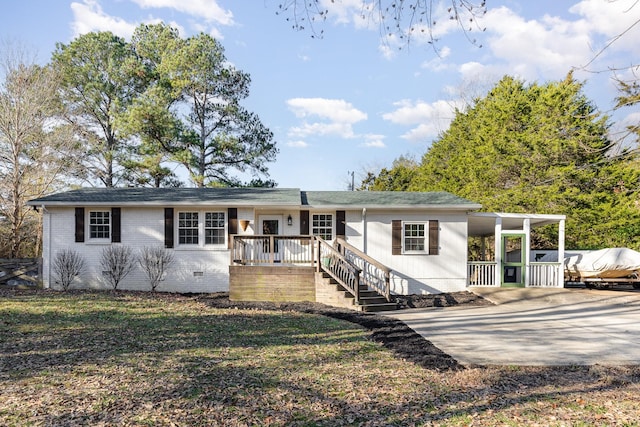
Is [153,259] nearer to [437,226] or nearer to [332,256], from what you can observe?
[332,256]

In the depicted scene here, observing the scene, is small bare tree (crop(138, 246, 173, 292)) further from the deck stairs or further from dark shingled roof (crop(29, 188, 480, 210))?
the deck stairs

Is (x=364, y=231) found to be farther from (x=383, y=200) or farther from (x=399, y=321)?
(x=399, y=321)

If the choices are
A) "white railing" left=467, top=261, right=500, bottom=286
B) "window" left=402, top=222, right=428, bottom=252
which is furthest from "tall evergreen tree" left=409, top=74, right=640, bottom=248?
"window" left=402, top=222, right=428, bottom=252

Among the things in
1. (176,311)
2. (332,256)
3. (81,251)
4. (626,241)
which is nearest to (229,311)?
(176,311)

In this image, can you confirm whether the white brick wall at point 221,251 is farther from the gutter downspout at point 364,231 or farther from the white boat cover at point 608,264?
the white boat cover at point 608,264

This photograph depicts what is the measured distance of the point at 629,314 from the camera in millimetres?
10695

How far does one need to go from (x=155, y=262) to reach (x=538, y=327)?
11334 mm

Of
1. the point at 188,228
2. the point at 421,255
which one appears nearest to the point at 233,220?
the point at 188,228

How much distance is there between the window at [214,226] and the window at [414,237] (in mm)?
6374

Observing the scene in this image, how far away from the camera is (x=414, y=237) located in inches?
566

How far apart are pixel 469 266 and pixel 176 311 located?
33.2 ft

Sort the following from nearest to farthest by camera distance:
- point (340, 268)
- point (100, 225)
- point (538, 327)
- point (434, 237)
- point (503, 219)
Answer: point (538, 327), point (340, 268), point (100, 225), point (434, 237), point (503, 219)

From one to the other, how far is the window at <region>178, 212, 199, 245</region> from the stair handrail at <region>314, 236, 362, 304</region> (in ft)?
14.4

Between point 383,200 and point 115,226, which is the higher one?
point 383,200
